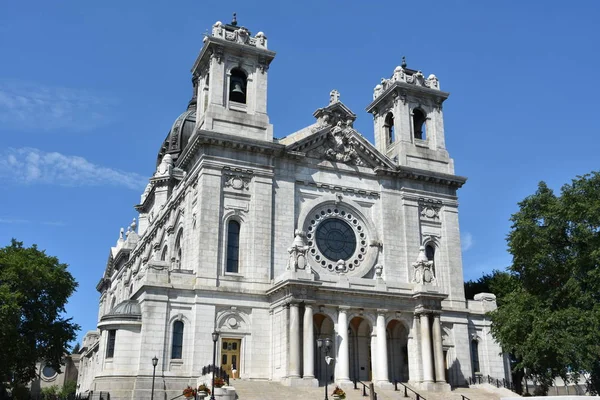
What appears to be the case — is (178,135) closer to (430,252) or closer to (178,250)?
(178,250)

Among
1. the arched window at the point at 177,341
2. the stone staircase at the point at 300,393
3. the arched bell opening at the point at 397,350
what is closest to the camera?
the stone staircase at the point at 300,393

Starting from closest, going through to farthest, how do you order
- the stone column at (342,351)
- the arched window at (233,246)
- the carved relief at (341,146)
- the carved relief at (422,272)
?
the stone column at (342,351), the arched window at (233,246), the carved relief at (422,272), the carved relief at (341,146)

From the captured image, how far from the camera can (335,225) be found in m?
44.0

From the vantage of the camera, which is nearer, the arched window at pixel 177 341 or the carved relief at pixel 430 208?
the arched window at pixel 177 341

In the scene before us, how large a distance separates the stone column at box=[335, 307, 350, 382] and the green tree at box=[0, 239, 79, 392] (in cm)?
2039

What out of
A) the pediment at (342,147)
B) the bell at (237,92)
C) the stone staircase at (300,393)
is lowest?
the stone staircase at (300,393)

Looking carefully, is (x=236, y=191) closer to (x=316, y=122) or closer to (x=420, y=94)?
(x=316, y=122)

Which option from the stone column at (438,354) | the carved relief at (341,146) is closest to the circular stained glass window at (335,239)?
the carved relief at (341,146)

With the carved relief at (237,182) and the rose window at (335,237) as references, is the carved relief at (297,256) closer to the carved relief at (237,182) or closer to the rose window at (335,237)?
the rose window at (335,237)

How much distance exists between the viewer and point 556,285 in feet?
129

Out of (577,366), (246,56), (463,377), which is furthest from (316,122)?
(577,366)

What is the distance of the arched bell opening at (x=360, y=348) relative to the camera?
40.6 m

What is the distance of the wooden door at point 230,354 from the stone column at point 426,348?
10749mm

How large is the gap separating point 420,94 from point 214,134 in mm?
17836
